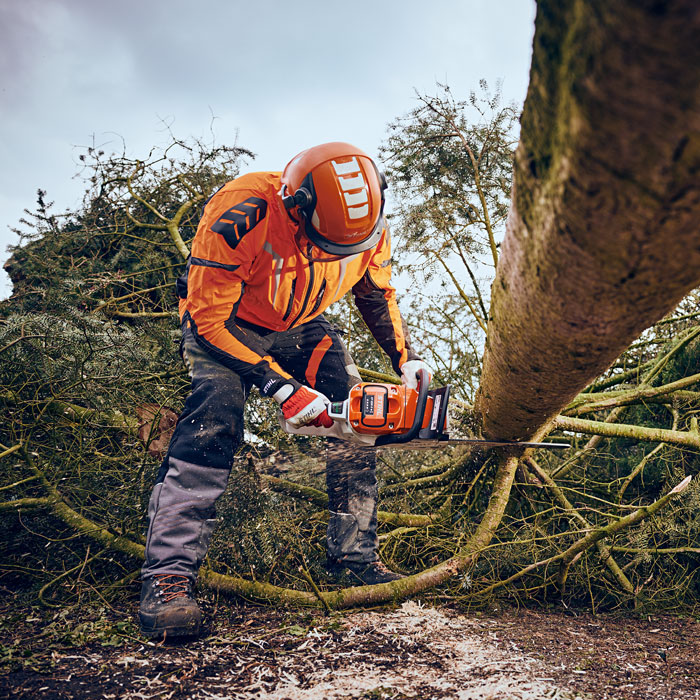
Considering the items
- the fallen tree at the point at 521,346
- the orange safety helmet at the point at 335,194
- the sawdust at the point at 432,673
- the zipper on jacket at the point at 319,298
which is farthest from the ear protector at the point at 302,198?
the sawdust at the point at 432,673

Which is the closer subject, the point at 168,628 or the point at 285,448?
the point at 168,628

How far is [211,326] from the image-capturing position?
239 cm

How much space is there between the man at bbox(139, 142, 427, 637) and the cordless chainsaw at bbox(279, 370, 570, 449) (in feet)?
0.27

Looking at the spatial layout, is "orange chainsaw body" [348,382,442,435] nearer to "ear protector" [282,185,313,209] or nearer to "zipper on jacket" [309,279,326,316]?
"zipper on jacket" [309,279,326,316]

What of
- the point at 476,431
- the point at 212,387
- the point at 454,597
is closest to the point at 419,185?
the point at 476,431

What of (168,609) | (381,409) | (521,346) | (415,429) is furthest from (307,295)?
(168,609)

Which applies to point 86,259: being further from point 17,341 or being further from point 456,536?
point 456,536

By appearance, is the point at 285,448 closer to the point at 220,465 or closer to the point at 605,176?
the point at 220,465

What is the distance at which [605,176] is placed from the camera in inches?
34.1

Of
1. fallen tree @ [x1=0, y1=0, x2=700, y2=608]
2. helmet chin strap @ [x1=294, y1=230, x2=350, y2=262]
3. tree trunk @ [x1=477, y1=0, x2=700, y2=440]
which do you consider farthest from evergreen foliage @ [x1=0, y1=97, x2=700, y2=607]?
tree trunk @ [x1=477, y1=0, x2=700, y2=440]

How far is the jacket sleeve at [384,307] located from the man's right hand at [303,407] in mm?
762

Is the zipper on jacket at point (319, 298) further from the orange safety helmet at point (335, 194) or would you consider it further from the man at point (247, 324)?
the orange safety helmet at point (335, 194)

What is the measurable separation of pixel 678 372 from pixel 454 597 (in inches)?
76.8

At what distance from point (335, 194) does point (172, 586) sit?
65.7 inches
